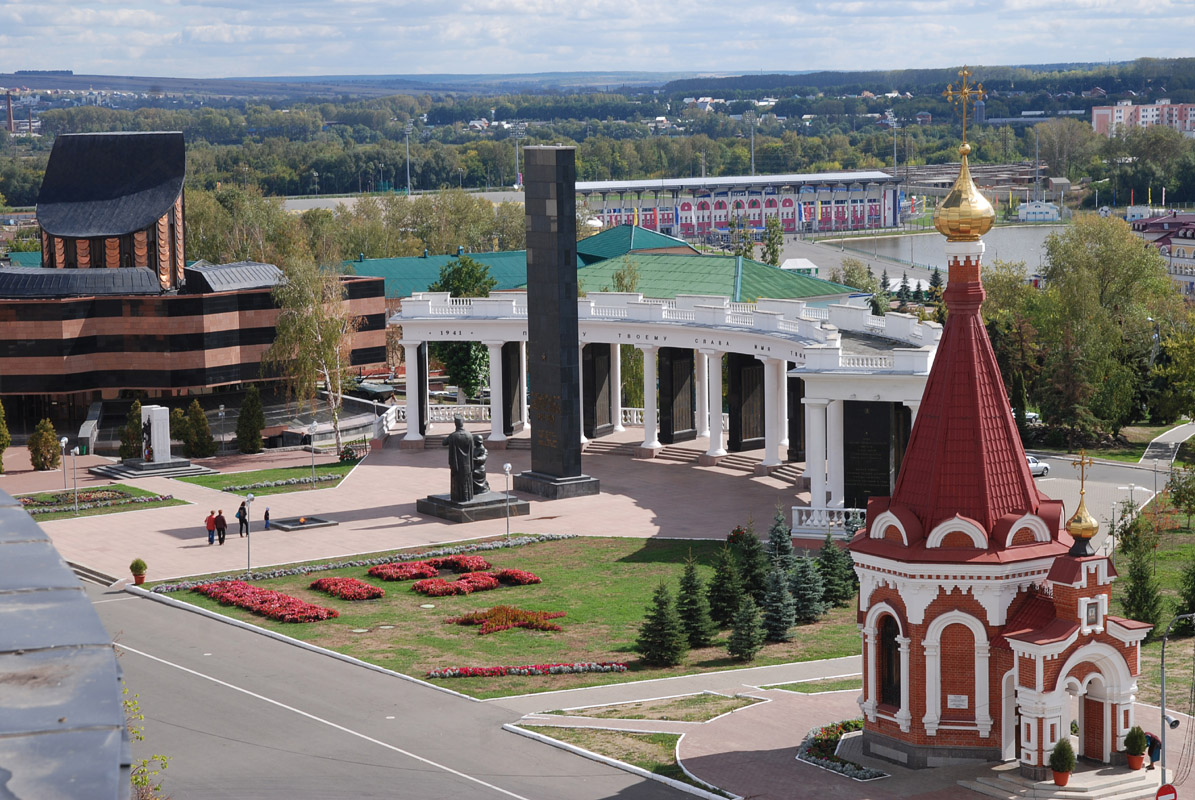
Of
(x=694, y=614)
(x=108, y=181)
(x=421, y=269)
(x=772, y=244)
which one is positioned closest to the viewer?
(x=694, y=614)

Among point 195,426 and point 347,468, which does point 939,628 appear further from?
point 195,426

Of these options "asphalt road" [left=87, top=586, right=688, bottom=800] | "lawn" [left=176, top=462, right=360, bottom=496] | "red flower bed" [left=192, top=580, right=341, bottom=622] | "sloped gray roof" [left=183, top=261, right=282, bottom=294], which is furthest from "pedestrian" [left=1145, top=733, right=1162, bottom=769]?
→ "sloped gray roof" [left=183, top=261, right=282, bottom=294]

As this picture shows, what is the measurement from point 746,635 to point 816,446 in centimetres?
1726

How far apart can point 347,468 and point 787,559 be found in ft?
94.8

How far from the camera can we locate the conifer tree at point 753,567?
135 feet

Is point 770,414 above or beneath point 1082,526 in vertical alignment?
beneath

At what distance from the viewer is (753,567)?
4172 centimetres

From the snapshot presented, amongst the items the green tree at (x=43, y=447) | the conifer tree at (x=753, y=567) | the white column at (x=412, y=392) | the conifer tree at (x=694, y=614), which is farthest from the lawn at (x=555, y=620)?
the green tree at (x=43, y=447)

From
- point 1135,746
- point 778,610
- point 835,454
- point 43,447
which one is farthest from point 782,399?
point 1135,746

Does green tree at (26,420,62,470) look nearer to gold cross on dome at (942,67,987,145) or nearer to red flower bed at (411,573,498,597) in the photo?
red flower bed at (411,573,498,597)

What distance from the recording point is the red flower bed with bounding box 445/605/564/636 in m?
40.4

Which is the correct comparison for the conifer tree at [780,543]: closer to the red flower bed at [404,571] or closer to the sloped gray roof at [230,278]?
the red flower bed at [404,571]

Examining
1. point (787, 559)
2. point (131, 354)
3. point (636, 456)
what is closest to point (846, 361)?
point (787, 559)

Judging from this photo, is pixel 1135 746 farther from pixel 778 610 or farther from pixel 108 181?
pixel 108 181
